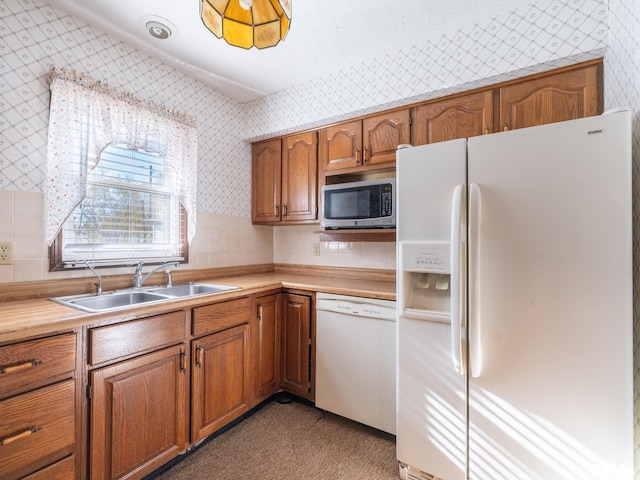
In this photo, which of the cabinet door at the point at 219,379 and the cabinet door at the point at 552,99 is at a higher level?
the cabinet door at the point at 552,99

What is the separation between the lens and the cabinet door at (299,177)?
8.26 ft

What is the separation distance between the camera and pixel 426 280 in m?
1.58

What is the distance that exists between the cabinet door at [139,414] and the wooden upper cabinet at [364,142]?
1.62m

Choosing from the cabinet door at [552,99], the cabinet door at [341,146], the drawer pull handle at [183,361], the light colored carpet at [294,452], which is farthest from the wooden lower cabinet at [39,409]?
the cabinet door at [552,99]

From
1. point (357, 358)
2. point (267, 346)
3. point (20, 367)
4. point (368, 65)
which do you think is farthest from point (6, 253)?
point (368, 65)

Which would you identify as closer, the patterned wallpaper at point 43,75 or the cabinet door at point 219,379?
the patterned wallpaper at point 43,75

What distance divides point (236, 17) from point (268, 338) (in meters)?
1.86

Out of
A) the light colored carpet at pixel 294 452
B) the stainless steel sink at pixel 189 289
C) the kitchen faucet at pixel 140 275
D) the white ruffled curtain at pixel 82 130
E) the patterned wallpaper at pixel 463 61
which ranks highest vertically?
the patterned wallpaper at pixel 463 61

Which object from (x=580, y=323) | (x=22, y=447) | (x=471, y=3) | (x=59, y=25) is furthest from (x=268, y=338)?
(x=471, y=3)

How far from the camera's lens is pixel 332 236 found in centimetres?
254

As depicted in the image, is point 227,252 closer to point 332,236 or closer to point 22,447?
point 332,236

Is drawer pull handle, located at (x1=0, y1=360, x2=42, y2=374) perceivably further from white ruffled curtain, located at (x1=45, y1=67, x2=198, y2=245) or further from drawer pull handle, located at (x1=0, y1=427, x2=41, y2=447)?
white ruffled curtain, located at (x1=45, y1=67, x2=198, y2=245)

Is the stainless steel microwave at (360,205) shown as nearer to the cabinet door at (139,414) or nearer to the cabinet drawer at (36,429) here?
the cabinet door at (139,414)

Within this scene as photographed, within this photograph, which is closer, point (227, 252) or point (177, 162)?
point (177, 162)
